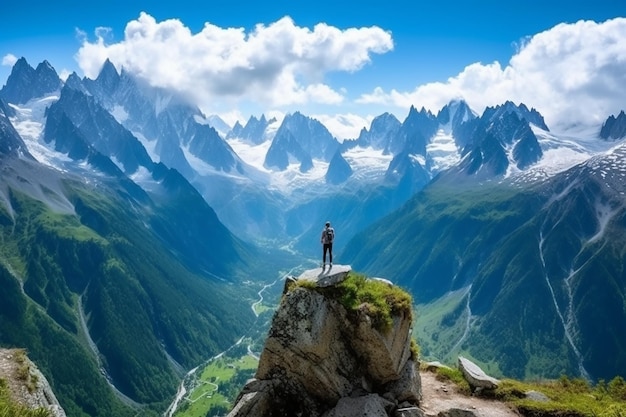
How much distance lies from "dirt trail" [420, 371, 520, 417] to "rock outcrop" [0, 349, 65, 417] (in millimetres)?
25462

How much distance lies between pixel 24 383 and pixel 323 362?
2134cm

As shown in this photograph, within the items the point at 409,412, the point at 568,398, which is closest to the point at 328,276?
the point at 409,412

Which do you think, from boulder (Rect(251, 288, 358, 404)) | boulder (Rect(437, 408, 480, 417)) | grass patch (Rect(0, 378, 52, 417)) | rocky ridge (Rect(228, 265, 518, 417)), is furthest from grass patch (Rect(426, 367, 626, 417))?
grass patch (Rect(0, 378, 52, 417))

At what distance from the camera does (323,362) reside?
103 feet

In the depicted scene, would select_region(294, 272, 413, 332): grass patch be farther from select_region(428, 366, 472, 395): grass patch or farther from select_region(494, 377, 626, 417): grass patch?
select_region(494, 377, 626, 417): grass patch

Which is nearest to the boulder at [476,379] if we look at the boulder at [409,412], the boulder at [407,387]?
the boulder at [407,387]

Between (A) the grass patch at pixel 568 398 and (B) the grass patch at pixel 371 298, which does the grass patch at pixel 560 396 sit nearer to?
(A) the grass patch at pixel 568 398

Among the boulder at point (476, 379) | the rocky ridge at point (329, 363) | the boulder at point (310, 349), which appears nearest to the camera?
the rocky ridge at point (329, 363)

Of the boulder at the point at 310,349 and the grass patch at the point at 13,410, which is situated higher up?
the boulder at the point at 310,349

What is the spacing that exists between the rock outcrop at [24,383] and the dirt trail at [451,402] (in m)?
25.5

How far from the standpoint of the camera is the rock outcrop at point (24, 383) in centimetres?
3278

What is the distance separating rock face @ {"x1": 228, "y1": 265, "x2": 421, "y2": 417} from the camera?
102 ft

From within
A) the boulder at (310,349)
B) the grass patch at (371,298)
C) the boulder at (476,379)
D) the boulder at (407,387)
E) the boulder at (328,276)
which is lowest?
the boulder at (476,379)

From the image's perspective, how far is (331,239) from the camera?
3716 cm
